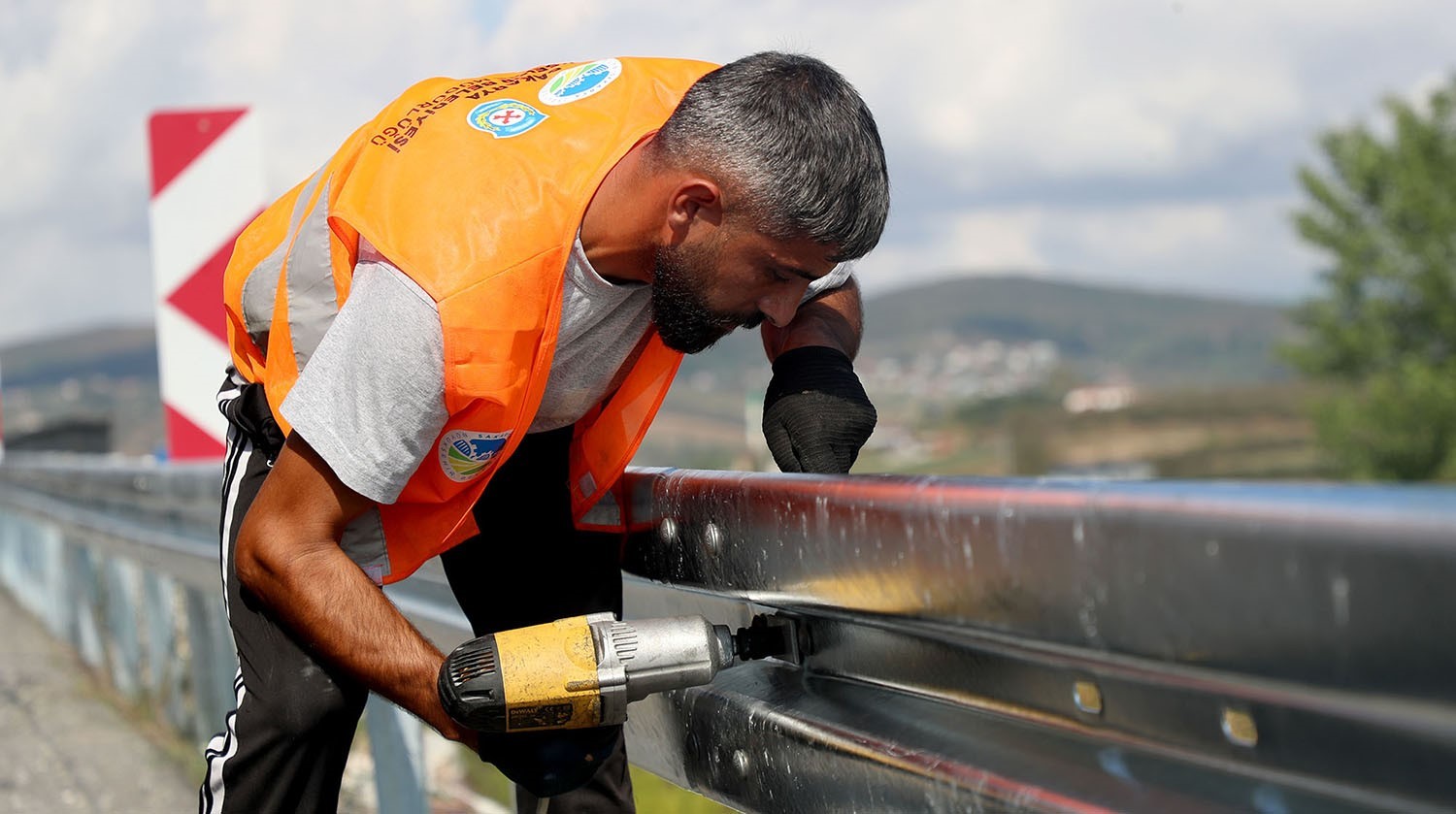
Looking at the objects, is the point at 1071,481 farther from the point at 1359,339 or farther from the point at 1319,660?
A: the point at 1359,339

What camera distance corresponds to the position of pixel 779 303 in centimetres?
256

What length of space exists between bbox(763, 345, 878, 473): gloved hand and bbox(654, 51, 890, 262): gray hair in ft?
0.75

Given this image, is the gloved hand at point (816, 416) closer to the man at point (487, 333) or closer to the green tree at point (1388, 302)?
the man at point (487, 333)

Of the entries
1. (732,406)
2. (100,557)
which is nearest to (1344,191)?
(732,406)

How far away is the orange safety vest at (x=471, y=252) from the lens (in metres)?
2.22

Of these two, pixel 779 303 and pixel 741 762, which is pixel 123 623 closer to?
pixel 779 303

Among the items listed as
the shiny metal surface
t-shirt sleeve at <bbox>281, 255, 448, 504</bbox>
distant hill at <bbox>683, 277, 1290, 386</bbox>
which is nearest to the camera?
the shiny metal surface

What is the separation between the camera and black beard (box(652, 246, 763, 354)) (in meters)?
2.49

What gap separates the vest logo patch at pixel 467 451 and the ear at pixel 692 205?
0.45 m

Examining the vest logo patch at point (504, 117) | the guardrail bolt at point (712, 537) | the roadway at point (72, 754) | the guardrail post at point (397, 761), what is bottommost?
the roadway at point (72, 754)

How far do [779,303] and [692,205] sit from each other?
0.23m

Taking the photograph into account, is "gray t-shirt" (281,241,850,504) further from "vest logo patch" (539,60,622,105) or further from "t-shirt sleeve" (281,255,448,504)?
"vest logo patch" (539,60,622,105)

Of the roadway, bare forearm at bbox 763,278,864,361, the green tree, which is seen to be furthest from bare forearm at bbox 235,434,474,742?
the green tree

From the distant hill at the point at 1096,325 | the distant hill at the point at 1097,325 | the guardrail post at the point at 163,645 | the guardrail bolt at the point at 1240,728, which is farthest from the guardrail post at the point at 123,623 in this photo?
the distant hill at the point at 1096,325
